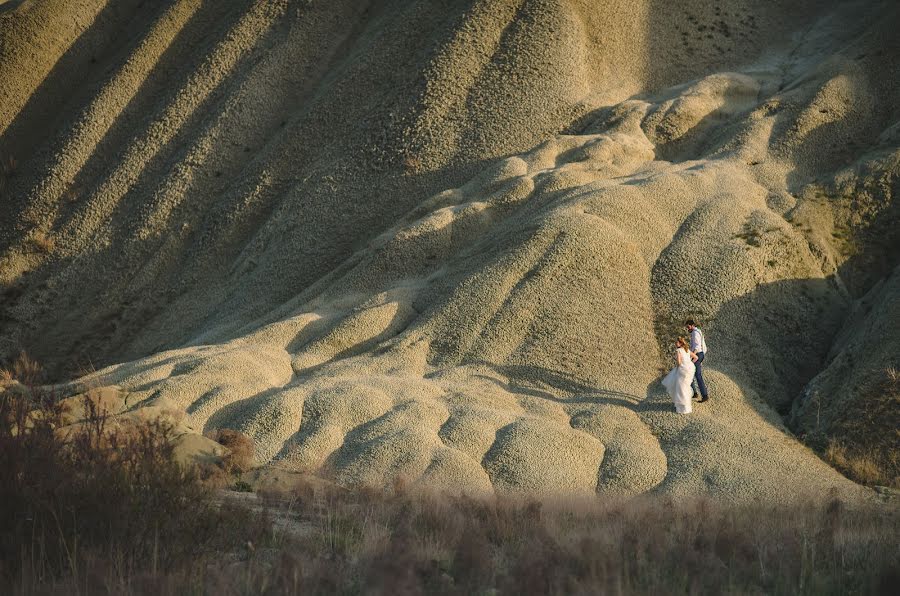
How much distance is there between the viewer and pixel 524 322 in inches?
960

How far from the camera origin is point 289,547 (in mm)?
11492

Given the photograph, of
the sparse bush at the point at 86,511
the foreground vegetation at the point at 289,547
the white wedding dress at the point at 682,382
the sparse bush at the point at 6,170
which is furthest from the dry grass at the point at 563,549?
the sparse bush at the point at 6,170

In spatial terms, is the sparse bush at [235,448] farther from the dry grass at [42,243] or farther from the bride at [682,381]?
the dry grass at [42,243]

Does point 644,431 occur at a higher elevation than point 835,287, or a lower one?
lower

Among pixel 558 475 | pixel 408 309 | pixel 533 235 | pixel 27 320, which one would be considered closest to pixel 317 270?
pixel 408 309

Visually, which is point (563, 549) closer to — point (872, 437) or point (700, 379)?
point (700, 379)

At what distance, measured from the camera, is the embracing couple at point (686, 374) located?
21344mm

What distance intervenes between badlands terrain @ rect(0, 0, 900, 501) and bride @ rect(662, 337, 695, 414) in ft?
1.17

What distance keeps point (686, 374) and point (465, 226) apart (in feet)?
33.4

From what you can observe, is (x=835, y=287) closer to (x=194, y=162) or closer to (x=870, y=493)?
(x=870, y=493)

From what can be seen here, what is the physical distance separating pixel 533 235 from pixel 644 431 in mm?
7069

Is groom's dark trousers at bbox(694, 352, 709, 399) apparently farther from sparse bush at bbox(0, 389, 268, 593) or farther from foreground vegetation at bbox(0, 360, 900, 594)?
sparse bush at bbox(0, 389, 268, 593)

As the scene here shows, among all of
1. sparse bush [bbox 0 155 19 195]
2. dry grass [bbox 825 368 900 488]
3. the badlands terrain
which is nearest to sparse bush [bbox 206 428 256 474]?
the badlands terrain

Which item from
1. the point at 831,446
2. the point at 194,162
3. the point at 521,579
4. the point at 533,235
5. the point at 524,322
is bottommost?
the point at 521,579
